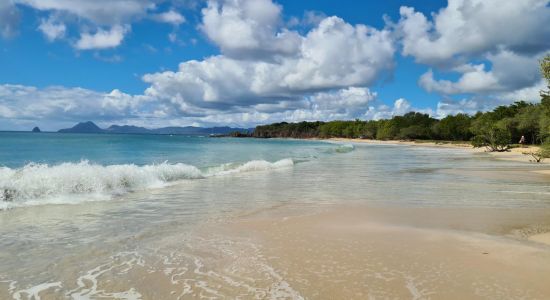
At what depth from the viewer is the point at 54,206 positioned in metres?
13.0

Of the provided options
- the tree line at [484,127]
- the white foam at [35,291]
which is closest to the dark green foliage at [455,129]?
the tree line at [484,127]

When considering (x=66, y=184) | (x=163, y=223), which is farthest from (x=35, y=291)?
(x=66, y=184)

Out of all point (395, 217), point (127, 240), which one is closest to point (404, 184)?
point (395, 217)

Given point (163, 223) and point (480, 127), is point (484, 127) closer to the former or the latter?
point (480, 127)

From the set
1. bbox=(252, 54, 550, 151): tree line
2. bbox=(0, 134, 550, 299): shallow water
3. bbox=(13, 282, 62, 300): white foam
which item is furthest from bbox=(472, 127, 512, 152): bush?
bbox=(13, 282, 62, 300): white foam

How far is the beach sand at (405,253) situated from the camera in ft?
19.2

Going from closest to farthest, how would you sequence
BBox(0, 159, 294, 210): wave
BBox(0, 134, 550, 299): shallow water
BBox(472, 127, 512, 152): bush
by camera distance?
BBox(0, 134, 550, 299): shallow water, BBox(0, 159, 294, 210): wave, BBox(472, 127, 512, 152): bush

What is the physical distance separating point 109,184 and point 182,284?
1231 cm

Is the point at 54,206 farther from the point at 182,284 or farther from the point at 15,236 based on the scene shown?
the point at 182,284

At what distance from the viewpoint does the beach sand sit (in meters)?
5.85

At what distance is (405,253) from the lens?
7.62 m

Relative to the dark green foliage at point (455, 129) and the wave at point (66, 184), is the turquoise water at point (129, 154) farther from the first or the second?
the dark green foliage at point (455, 129)

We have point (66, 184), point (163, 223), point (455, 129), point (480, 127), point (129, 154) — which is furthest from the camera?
point (455, 129)

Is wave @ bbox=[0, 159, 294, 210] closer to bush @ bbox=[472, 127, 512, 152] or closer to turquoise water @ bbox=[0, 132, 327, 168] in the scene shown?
turquoise water @ bbox=[0, 132, 327, 168]
